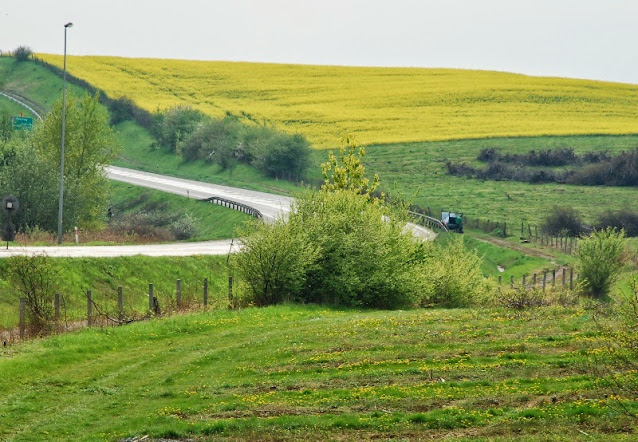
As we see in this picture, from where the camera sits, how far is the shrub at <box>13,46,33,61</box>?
165750mm

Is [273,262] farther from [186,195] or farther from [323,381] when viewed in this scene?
[186,195]

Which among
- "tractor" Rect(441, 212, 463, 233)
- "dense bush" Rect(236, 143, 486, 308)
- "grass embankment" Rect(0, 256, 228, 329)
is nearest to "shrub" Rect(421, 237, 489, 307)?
"dense bush" Rect(236, 143, 486, 308)

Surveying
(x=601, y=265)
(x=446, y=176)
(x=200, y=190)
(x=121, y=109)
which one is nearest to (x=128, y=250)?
(x=601, y=265)

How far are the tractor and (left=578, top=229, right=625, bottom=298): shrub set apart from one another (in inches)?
876

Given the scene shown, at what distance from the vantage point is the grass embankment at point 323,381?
2066 centimetres

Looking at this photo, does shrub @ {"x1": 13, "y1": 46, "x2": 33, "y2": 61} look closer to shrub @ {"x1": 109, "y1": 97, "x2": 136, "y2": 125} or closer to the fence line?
shrub @ {"x1": 109, "y1": 97, "x2": 136, "y2": 125}

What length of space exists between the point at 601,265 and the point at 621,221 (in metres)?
25.8

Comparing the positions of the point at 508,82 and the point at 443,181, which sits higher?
the point at 508,82

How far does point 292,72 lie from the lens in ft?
550

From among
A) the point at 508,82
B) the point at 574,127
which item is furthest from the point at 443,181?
the point at 508,82

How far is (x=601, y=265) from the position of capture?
56125 mm

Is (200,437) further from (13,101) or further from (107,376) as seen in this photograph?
(13,101)

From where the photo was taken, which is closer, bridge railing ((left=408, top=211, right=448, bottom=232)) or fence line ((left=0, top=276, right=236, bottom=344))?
fence line ((left=0, top=276, right=236, bottom=344))

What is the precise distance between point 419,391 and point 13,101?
12237 centimetres
